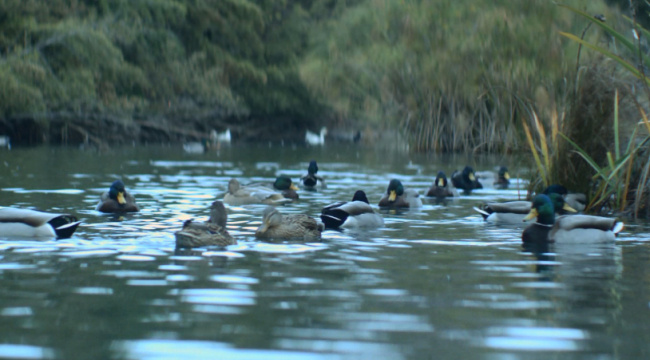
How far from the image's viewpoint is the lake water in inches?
229

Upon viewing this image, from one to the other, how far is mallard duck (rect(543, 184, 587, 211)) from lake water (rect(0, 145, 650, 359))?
1082 millimetres

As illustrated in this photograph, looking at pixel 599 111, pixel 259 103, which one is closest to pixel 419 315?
pixel 599 111

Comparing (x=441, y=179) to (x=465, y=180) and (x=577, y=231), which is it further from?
(x=577, y=231)

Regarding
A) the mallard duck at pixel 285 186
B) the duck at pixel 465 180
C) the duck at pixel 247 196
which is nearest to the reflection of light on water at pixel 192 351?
the duck at pixel 247 196

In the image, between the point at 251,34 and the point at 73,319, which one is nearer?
the point at 73,319

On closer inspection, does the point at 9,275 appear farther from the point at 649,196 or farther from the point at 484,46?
the point at 484,46

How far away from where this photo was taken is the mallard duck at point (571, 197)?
1361 centimetres

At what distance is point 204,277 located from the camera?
8.23 metres

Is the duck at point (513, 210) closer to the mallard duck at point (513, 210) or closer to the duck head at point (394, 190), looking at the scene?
the mallard duck at point (513, 210)

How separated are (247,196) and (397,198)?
2.29 meters

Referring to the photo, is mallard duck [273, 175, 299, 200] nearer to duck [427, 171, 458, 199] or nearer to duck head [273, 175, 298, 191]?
duck head [273, 175, 298, 191]

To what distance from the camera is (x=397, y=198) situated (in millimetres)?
15750

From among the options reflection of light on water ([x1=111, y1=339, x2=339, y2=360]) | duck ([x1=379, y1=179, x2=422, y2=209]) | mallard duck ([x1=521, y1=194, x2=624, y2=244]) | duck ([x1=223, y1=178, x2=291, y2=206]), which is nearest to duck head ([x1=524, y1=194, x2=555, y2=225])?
mallard duck ([x1=521, y1=194, x2=624, y2=244])

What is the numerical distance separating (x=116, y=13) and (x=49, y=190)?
21142 millimetres
